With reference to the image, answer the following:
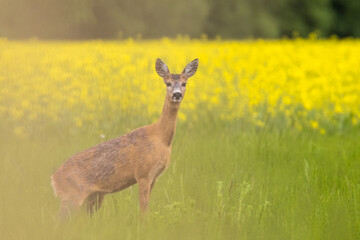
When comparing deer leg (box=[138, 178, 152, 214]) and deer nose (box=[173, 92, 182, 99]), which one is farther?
deer leg (box=[138, 178, 152, 214])

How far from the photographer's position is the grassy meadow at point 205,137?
5035mm

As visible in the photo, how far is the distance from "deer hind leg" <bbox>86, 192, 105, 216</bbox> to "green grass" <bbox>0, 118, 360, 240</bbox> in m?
0.08

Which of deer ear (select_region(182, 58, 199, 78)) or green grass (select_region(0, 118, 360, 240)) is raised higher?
deer ear (select_region(182, 58, 199, 78))

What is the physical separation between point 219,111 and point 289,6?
70.8 feet

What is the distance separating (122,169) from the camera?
185 inches

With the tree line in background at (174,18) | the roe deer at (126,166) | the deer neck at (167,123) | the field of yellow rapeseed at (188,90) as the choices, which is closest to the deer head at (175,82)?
the roe deer at (126,166)

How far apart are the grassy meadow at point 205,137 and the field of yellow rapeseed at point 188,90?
0.03 meters

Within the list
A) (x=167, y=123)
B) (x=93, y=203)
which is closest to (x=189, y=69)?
(x=167, y=123)

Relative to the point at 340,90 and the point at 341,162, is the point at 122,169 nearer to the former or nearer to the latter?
the point at 341,162

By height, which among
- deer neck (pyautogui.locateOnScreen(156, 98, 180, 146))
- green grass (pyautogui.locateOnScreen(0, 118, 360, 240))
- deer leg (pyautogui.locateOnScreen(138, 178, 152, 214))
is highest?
deer neck (pyautogui.locateOnScreen(156, 98, 180, 146))

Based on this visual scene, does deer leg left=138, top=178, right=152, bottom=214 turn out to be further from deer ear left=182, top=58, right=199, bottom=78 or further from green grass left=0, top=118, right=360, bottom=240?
deer ear left=182, top=58, right=199, bottom=78

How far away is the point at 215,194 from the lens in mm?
5770

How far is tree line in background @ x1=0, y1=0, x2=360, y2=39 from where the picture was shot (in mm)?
25391

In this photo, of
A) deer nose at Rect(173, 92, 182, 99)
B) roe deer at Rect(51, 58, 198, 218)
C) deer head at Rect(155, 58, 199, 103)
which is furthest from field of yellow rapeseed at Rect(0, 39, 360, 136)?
deer nose at Rect(173, 92, 182, 99)
